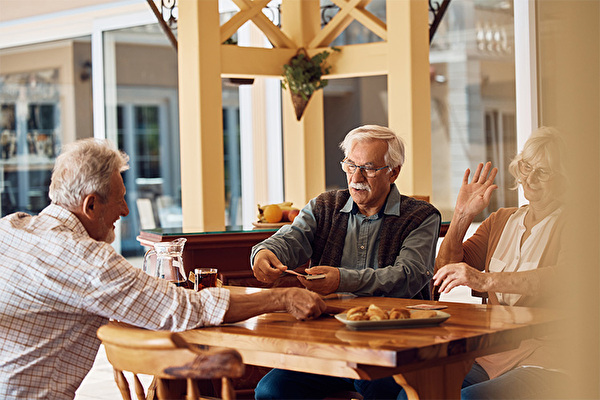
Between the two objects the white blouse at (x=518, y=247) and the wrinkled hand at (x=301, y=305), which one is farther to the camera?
→ the white blouse at (x=518, y=247)

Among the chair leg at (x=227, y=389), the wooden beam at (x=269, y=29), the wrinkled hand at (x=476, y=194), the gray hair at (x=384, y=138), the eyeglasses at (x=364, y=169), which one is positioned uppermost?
the wooden beam at (x=269, y=29)

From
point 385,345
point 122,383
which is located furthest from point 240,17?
point 385,345

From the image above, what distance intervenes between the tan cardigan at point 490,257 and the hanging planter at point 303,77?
227 centimetres

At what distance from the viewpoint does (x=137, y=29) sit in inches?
304

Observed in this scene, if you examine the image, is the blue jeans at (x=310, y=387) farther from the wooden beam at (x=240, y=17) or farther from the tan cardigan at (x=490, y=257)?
the wooden beam at (x=240, y=17)

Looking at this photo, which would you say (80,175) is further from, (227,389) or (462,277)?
(462,277)

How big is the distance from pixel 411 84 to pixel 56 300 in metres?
3.37

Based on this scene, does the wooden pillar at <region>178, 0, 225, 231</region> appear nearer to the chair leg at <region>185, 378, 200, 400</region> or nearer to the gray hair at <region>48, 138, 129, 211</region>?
the gray hair at <region>48, 138, 129, 211</region>

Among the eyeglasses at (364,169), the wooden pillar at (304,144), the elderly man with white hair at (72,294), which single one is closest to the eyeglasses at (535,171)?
the eyeglasses at (364,169)

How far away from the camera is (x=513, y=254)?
2.52 m

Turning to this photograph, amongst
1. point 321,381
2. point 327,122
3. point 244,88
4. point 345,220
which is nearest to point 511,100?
point 327,122

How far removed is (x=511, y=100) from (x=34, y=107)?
558 centimetres

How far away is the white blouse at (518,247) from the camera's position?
2.42 metres

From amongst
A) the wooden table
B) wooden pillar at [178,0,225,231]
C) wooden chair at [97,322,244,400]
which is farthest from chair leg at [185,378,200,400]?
wooden pillar at [178,0,225,231]
